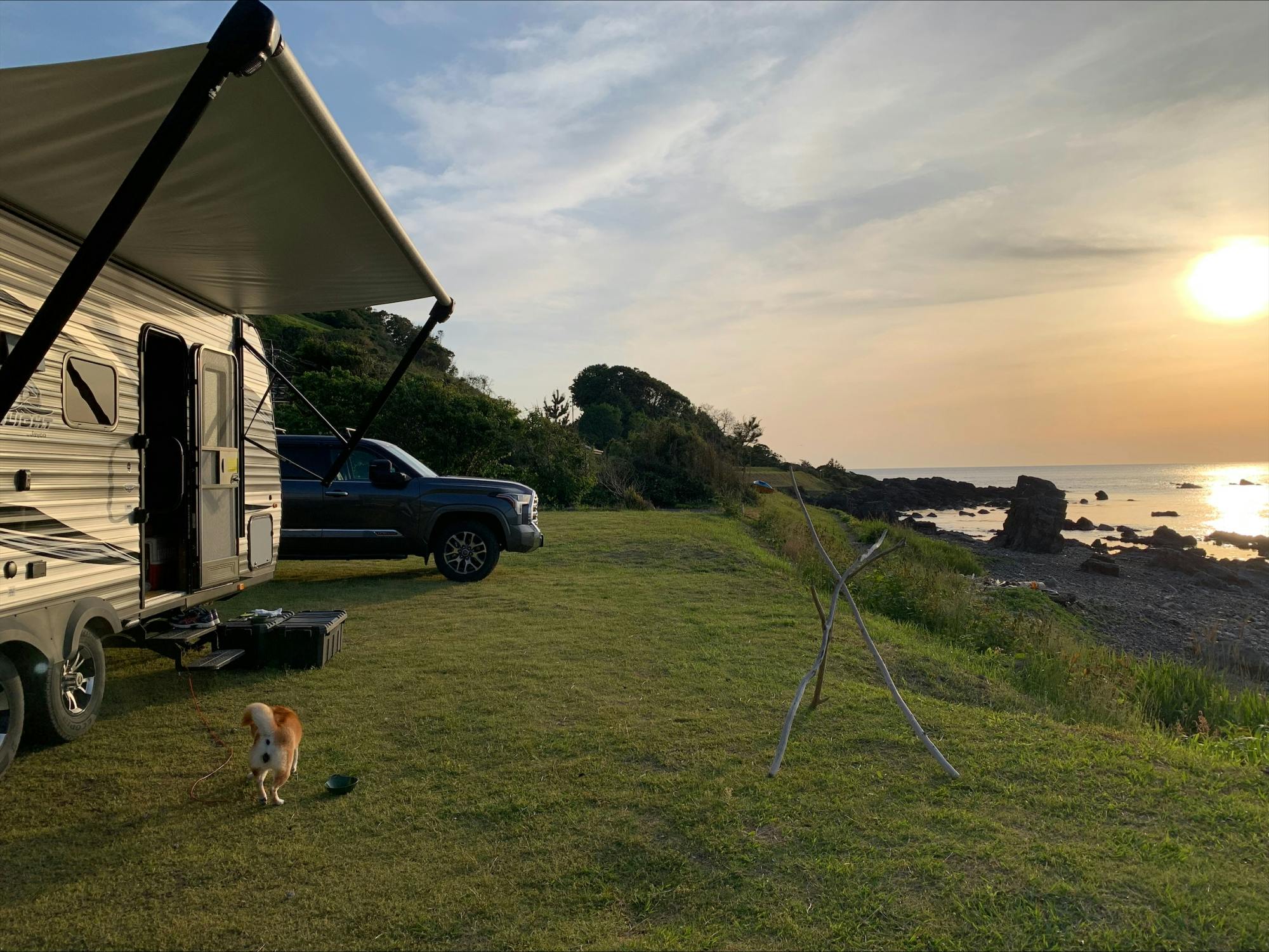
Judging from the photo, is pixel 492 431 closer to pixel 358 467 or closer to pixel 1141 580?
pixel 358 467

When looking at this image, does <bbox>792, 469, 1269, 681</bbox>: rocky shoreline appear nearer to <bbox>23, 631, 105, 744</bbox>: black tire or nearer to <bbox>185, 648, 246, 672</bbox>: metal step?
<bbox>185, 648, 246, 672</bbox>: metal step

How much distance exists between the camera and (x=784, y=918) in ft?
9.94

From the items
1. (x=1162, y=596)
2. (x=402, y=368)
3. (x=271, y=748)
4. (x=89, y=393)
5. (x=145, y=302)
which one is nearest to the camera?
(x=271, y=748)

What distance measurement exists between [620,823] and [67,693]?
133 inches

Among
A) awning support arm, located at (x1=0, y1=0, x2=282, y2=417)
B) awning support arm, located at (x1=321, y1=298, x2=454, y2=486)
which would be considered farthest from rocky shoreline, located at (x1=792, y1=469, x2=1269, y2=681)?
awning support arm, located at (x1=0, y1=0, x2=282, y2=417)

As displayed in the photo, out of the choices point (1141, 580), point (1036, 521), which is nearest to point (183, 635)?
point (1141, 580)

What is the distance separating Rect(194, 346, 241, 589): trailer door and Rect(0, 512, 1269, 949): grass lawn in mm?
956

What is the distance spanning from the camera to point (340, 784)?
4.14 m

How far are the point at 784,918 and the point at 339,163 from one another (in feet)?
13.0

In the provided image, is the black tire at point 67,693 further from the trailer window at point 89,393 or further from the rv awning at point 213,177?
the rv awning at point 213,177

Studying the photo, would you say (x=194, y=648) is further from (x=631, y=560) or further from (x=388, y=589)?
(x=631, y=560)

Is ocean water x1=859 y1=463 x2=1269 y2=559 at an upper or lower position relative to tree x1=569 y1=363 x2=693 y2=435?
lower

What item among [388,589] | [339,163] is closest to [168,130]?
[339,163]

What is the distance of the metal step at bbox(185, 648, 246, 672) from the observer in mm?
5629
